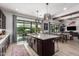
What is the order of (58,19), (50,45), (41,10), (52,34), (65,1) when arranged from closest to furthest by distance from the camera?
(65,1)
(50,45)
(58,19)
(41,10)
(52,34)

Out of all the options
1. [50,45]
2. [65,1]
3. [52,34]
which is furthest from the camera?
[52,34]

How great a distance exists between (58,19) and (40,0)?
3.29ft

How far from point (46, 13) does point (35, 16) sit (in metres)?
0.45

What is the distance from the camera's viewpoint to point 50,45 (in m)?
2.41

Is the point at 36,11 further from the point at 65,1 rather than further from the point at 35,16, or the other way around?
the point at 65,1

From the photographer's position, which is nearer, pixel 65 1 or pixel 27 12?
pixel 65 1

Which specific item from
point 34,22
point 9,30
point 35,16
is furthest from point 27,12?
point 9,30

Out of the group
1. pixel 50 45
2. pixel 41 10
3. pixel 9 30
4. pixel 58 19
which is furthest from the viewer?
pixel 9 30

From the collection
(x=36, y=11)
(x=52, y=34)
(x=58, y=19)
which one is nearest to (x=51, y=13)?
(x=58, y=19)

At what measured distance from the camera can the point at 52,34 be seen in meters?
2.99

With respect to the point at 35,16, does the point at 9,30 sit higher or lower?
lower

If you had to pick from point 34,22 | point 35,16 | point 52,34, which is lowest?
point 52,34

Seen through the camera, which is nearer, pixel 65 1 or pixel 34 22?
pixel 65 1

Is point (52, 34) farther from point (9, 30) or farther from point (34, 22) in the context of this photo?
point (9, 30)
